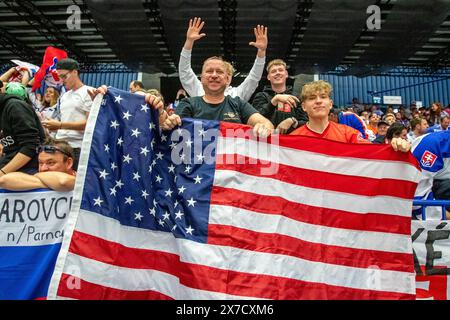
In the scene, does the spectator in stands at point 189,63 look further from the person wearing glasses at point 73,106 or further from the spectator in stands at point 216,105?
the person wearing glasses at point 73,106

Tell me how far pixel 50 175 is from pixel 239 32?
40.2 feet

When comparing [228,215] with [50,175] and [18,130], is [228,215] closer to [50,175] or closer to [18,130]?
[50,175]

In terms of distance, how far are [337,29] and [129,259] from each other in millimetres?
12602

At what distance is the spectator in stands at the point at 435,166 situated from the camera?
3828 millimetres

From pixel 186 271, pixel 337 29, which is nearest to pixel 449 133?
pixel 186 271

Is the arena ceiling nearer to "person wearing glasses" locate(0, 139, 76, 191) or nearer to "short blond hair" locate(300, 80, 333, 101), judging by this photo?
"short blond hair" locate(300, 80, 333, 101)

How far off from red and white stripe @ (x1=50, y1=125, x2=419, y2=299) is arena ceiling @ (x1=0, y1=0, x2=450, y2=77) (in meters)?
9.69

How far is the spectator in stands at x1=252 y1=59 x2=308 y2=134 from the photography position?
3.31 meters

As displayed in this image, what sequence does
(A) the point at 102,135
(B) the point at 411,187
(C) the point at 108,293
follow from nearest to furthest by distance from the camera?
1. (C) the point at 108,293
2. (A) the point at 102,135
3. (B) the point at 411,187

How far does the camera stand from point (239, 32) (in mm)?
13883

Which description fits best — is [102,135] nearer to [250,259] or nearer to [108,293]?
[108,293]

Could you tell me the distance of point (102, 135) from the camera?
2.76 metres

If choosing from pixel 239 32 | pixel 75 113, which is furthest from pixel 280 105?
pixel 239 32

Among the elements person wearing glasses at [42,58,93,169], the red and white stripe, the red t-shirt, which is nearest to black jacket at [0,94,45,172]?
person wearing glasses at [42,58,93,169]
